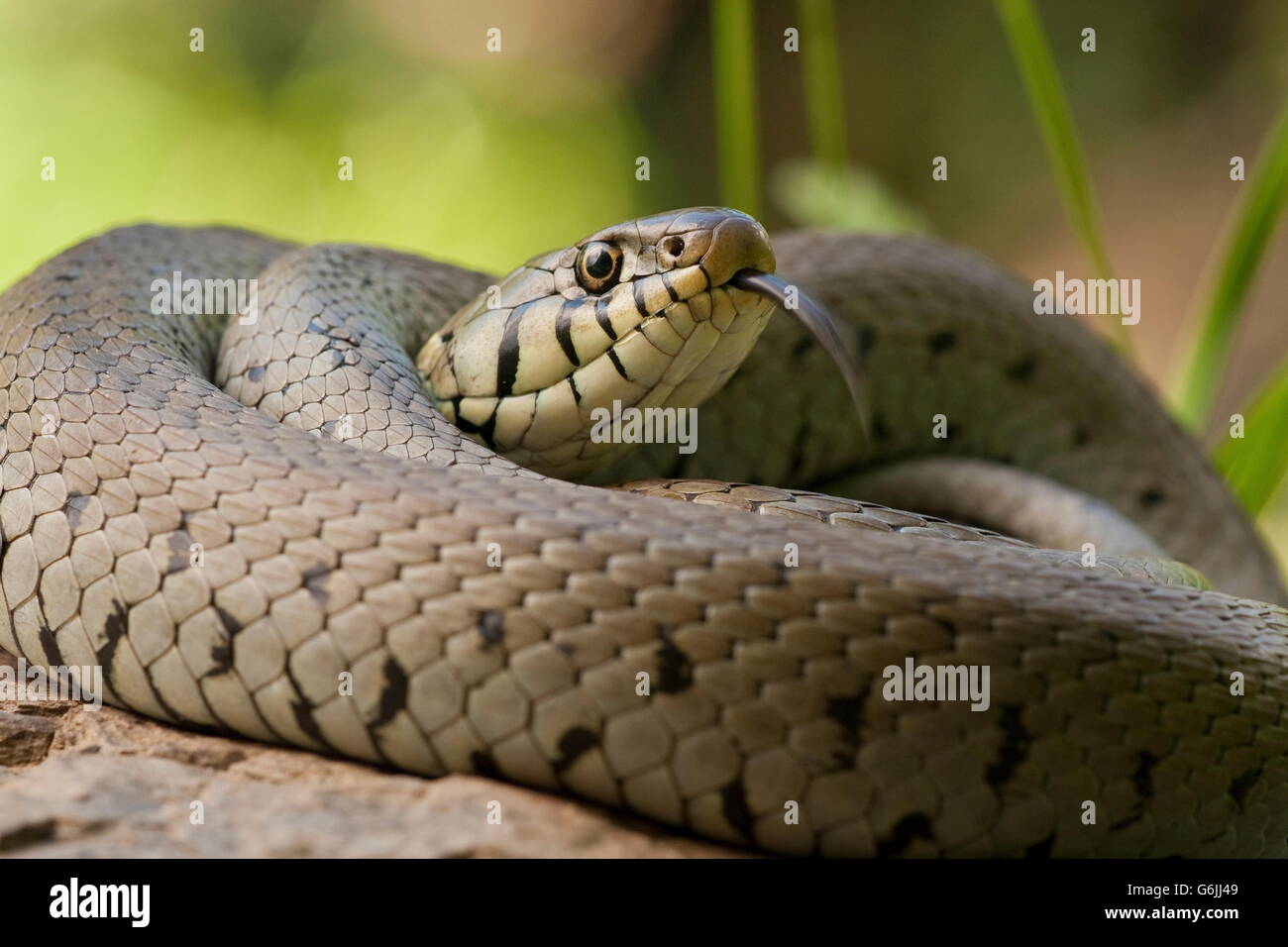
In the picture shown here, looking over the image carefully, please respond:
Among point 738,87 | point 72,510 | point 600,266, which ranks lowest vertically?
point 72,510

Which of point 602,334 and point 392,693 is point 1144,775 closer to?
point 392,693

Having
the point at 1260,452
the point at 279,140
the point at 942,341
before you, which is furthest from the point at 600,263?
the point at 279,140

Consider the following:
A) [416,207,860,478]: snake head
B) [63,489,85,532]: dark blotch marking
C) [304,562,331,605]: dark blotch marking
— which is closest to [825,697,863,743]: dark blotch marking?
[304,562,331,605]: dark blotch marking

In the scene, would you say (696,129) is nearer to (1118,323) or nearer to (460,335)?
(1118,323)

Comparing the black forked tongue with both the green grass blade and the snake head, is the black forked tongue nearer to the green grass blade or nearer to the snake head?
the snake head
